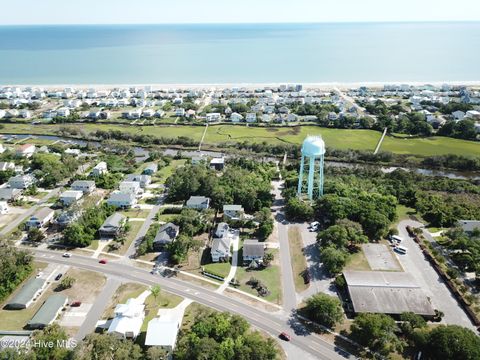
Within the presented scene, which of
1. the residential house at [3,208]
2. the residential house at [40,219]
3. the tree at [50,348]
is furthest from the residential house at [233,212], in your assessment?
the residential house at [3,208]

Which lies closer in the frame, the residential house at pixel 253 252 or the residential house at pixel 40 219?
the residential house at pixel 253 252

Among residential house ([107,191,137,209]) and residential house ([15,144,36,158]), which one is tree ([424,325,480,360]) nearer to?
residential house ([107,191,137,209])

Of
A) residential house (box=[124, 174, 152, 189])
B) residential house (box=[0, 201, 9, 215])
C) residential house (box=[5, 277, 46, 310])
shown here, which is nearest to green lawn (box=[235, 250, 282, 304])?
residential house (box=[5, 277, 46, 310])

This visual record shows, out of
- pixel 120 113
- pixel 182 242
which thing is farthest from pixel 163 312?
pixel 120 113

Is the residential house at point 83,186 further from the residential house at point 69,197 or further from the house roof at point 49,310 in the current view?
the house roof at point 49,310

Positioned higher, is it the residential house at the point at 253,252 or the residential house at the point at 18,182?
the residential house at the point at 18,182

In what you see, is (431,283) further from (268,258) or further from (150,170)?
(150,170)

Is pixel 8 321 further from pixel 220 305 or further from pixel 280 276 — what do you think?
pixel 280 276
